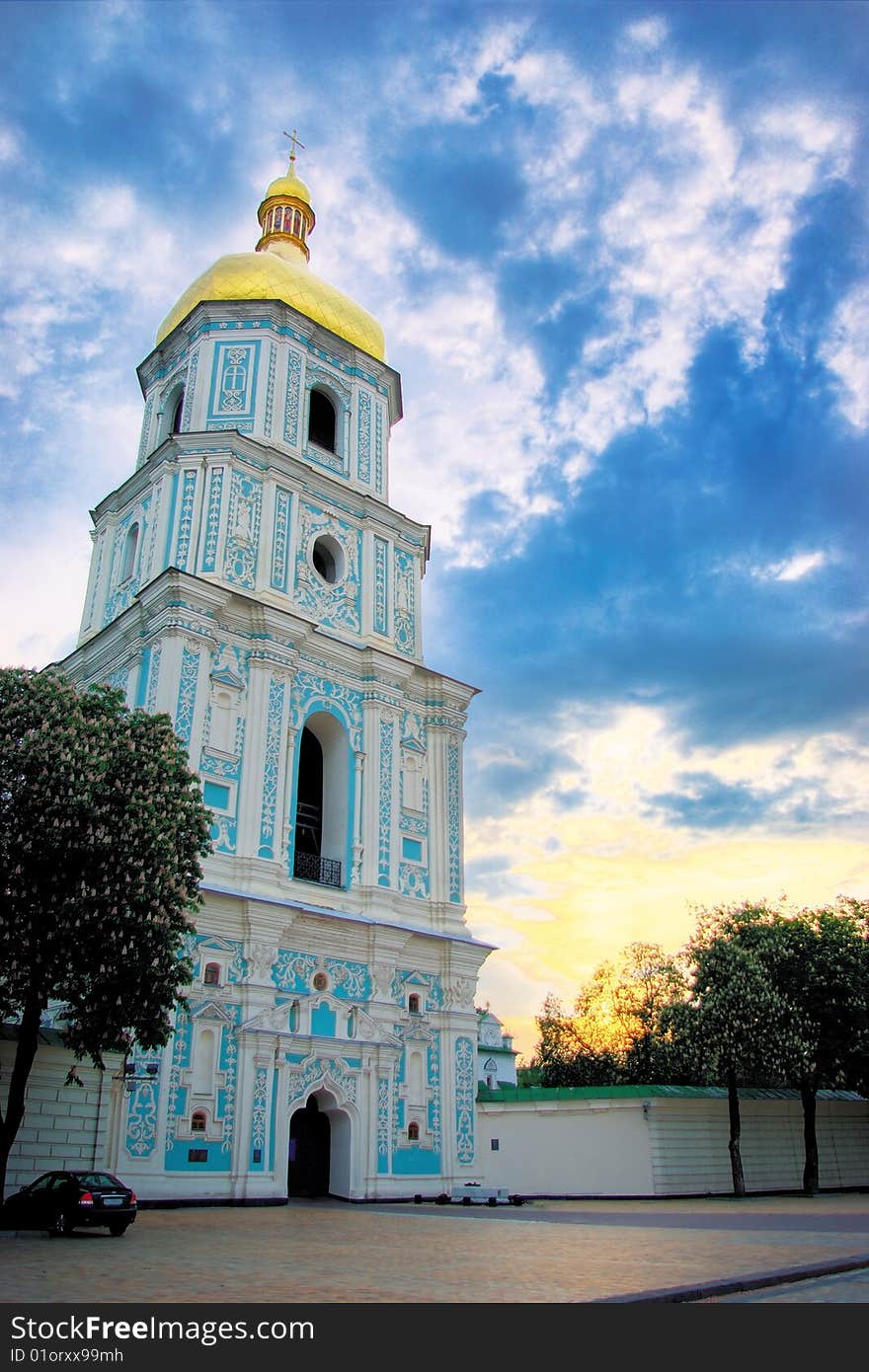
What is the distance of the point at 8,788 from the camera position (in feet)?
56.6

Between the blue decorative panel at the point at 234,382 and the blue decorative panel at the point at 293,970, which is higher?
the blue decorative panel at the point at 234,382

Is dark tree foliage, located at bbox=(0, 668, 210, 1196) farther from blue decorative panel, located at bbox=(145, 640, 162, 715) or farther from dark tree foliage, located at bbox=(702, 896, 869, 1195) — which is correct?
dark tree foliage, located at bbox=(702, 896, 869, 1195)

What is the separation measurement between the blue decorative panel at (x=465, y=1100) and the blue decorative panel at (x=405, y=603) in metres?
12.0

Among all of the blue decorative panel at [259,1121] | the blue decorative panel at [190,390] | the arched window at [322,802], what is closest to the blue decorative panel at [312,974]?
the blue decorative panel at [259,1121]

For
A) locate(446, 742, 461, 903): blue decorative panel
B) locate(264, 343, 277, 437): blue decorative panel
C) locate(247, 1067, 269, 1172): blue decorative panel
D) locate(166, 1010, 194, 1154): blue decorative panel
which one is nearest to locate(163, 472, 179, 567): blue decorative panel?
locate(264, 343, 277, 437): blue decorative panel

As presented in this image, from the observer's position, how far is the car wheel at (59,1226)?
15453 millimetres

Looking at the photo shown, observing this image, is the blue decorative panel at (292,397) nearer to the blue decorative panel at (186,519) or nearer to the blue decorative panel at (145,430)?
the blue decorative panel at (186,519)

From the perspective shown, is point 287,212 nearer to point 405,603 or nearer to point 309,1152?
point 405,603

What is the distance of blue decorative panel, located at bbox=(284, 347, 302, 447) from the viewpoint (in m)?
32.5

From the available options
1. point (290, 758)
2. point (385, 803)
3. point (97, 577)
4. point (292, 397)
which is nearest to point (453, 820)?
point (385, 803)

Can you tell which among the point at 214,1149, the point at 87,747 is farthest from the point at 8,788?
the point at 214,1149
